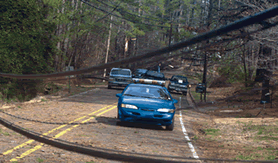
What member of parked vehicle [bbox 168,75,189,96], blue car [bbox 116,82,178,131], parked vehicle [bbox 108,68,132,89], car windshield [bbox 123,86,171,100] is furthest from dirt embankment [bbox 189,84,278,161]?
parked vehicle [bbox 168,75,189,96]

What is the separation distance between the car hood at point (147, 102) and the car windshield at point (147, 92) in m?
0.49

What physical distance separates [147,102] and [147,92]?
136 centimetres

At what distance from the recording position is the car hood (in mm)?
10633

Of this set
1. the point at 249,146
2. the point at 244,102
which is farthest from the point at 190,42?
the point at 244,102

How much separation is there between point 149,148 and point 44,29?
11719 millimetres

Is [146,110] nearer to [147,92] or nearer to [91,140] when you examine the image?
[147,92]

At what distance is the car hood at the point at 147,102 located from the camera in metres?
10.6

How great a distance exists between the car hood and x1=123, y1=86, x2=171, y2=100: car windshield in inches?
19.1

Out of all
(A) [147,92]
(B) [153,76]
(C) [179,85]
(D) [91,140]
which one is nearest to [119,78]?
(B) [153,76]

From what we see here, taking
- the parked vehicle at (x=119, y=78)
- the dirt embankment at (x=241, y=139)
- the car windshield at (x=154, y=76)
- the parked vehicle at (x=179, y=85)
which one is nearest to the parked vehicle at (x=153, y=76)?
the car windshield at (x=154, y=76)

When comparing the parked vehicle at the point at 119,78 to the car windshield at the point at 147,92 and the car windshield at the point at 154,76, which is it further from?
the car windshield at the point at 147,92

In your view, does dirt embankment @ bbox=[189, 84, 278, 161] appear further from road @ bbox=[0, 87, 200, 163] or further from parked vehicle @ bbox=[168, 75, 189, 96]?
parked vehicle @ bbox=[168, 75, 189, 96]

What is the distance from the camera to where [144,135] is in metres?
9.92

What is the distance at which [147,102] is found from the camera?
10.8 m
